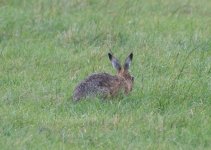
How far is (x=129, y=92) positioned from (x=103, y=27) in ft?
10.9

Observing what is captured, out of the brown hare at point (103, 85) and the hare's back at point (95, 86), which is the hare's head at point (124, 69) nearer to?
the brown hare at point (103, 85)

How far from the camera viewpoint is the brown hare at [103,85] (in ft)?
29.6

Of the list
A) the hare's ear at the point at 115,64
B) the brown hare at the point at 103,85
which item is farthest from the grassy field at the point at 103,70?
the hare's ear at the point at 115,64

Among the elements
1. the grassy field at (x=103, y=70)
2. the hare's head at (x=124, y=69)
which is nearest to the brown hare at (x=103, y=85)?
the hare's head at (x=124, y=69)

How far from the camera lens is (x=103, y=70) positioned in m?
10.8

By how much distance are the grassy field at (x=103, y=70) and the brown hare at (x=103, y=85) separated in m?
0.14

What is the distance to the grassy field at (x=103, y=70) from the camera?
7812 mm

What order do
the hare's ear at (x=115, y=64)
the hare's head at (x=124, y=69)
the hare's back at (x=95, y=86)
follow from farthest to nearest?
the hare's ear at (x=115, y=64) → the hare's head at (x=124, y=69) → the hare's back at (x=95, y=86)

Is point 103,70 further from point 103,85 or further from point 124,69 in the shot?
point 103,85

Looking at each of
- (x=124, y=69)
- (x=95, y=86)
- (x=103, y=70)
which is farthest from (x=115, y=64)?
(x=95, y=86)

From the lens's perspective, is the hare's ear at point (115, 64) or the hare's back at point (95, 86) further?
the hare's ear at point (115, 64)

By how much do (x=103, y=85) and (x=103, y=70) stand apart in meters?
1.58

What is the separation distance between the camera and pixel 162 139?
7727 millimetres

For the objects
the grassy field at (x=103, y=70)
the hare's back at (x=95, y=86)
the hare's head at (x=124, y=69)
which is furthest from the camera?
the hare's head at (x=124, y=69)
